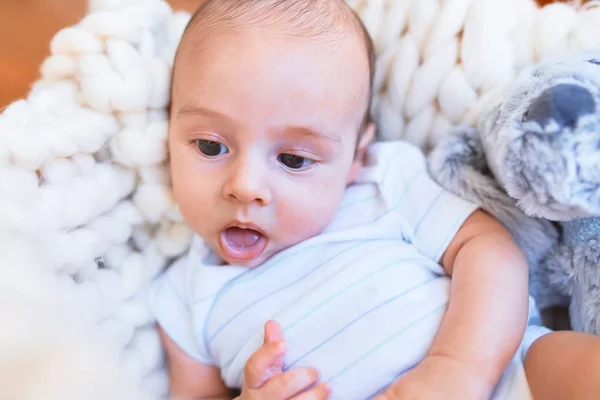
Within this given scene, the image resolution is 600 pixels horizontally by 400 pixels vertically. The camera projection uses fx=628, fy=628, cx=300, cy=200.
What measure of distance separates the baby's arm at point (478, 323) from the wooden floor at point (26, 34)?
0.63 meters

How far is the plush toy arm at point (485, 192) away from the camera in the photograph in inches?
30.5

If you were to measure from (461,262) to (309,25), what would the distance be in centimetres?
33

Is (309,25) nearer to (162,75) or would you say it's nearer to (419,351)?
(162,75)

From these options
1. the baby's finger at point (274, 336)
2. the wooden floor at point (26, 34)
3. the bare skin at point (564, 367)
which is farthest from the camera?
the wooden floor at point (26, 34)

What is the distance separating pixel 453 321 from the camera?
69cm

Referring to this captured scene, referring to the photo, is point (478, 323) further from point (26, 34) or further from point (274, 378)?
point (26, 34)

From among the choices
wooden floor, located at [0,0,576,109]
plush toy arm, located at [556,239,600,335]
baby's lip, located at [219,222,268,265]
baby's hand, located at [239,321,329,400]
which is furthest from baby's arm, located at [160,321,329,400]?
wooden floor, located at [0,0,576,109]

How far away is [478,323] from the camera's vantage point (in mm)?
677

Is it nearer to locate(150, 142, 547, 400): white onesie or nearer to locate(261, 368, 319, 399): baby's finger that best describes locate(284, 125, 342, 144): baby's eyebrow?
locate(150, 142, 547, 400): white onesie

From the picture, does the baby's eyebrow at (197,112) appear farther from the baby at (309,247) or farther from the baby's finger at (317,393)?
the baby's finger at (317,393)

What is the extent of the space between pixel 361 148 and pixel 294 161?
147 mm

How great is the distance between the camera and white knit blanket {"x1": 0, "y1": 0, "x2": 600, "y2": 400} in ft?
2.33

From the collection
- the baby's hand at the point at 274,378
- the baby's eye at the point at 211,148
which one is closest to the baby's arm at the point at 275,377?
the baby's hand at the point at 274,378

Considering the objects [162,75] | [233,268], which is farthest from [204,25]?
[233,268]
